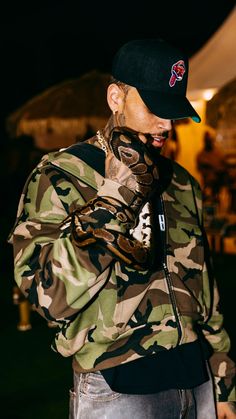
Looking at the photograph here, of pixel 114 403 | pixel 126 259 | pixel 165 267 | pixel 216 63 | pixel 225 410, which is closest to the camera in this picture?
pixel 126 259

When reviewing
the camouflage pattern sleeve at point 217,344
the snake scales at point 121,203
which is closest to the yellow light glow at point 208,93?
the camouflage pattern sleeve at point 217,344

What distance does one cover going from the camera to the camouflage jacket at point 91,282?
169 cm

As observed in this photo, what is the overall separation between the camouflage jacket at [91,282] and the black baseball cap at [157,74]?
0.93ft

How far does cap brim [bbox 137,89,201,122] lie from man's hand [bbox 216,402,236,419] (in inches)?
38.8

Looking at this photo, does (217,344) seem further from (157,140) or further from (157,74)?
(157,74)

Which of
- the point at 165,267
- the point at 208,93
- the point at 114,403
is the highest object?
the point at 165,267

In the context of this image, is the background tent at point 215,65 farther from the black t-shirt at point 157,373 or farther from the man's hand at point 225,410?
the black t-shirt at point 157,373

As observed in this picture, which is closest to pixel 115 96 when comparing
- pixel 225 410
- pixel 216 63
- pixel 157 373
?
pixel 157 373

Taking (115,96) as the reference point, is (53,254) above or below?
below

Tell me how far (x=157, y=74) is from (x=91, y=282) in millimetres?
697

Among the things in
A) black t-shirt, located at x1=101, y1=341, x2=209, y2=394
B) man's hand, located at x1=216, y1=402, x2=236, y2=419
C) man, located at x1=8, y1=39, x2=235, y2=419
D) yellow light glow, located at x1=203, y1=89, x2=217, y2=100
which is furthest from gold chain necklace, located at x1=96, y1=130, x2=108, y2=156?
yellow light glow, located at x1=203, y1=89, x2=217, y2=100

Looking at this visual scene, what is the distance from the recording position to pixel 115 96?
205cm

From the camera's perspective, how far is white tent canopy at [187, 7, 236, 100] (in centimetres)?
837

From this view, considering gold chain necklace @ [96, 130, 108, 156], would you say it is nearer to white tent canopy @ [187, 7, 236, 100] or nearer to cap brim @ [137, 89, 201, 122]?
cap brim @ [137, 89, 201, 122]
